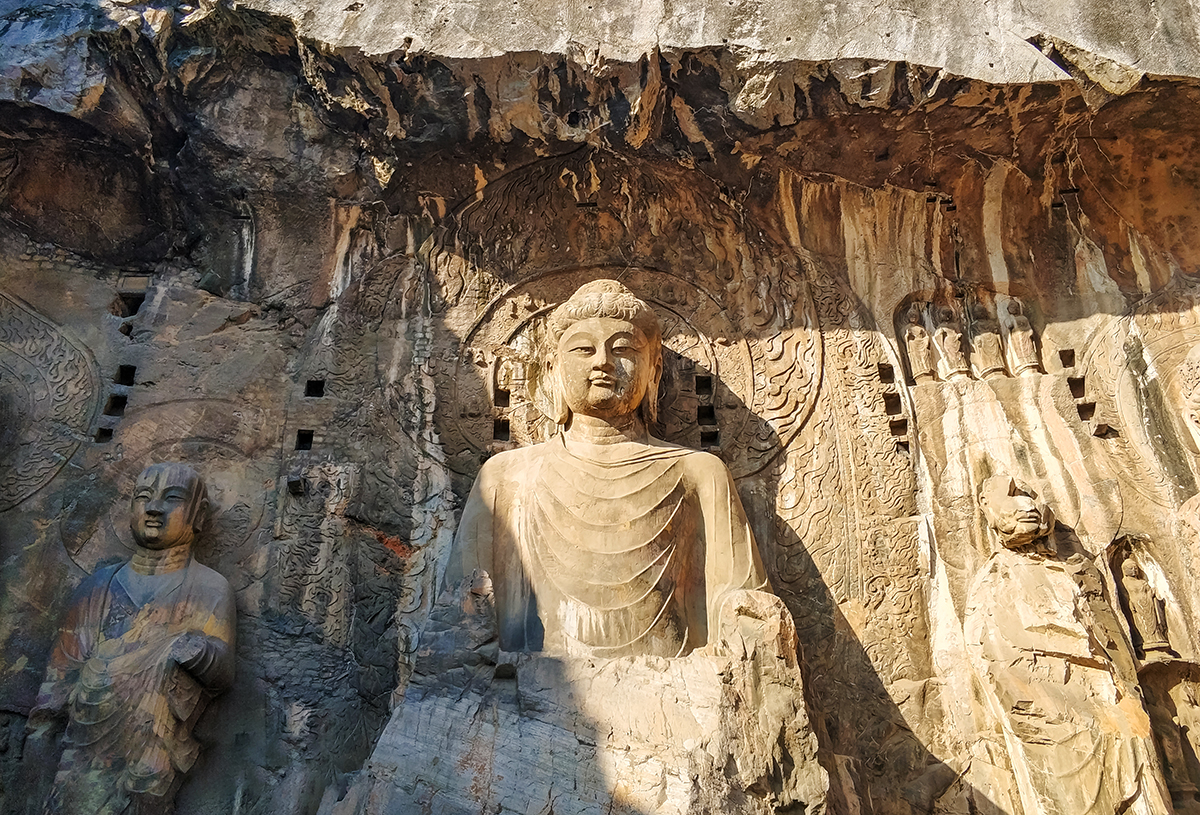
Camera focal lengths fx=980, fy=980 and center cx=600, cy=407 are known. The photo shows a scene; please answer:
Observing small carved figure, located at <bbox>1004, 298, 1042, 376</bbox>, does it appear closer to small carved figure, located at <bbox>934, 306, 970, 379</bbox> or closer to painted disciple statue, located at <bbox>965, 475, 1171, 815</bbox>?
small carved figure, located at <bbox>934, 306, 970, 379</bbox>

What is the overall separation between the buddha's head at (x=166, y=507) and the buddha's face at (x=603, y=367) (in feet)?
6.73

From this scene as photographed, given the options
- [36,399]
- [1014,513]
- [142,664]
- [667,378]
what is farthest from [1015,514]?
[36,399]

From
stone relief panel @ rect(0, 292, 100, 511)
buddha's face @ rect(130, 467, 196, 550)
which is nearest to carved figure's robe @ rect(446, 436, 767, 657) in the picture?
buddha's face @ rect(130, 467, 196, 550)

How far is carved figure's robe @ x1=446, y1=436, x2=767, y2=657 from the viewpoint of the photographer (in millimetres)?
4539

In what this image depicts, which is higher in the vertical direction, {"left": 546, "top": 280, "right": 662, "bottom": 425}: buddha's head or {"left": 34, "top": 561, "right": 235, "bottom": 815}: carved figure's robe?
{"left": 546, "top": 280, "right": 662, "bottom": 425}: buddha's head

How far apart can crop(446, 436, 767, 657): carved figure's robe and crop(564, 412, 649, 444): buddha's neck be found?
0.24 feet

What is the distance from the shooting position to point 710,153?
5.95 metres

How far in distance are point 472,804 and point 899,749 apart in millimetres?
2531

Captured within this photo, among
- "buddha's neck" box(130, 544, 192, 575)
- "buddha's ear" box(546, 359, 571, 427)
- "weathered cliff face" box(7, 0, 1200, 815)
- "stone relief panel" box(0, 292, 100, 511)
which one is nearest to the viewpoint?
"buddha's neck" box(130, 544, 192, 575)

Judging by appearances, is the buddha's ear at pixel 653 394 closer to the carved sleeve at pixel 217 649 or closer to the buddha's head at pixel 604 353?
the buddha's head at pixel 604 353

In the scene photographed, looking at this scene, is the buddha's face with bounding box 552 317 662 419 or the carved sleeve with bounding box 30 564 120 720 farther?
the buddha's face with bounding box 552 317 662 419

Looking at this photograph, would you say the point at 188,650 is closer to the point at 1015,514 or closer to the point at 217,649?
the point at 217,649

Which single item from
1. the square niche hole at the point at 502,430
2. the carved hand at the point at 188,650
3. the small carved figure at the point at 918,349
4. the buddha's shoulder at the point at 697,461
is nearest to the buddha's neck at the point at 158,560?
the carved hand at the point at 188,650

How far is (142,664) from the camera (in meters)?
4.61
